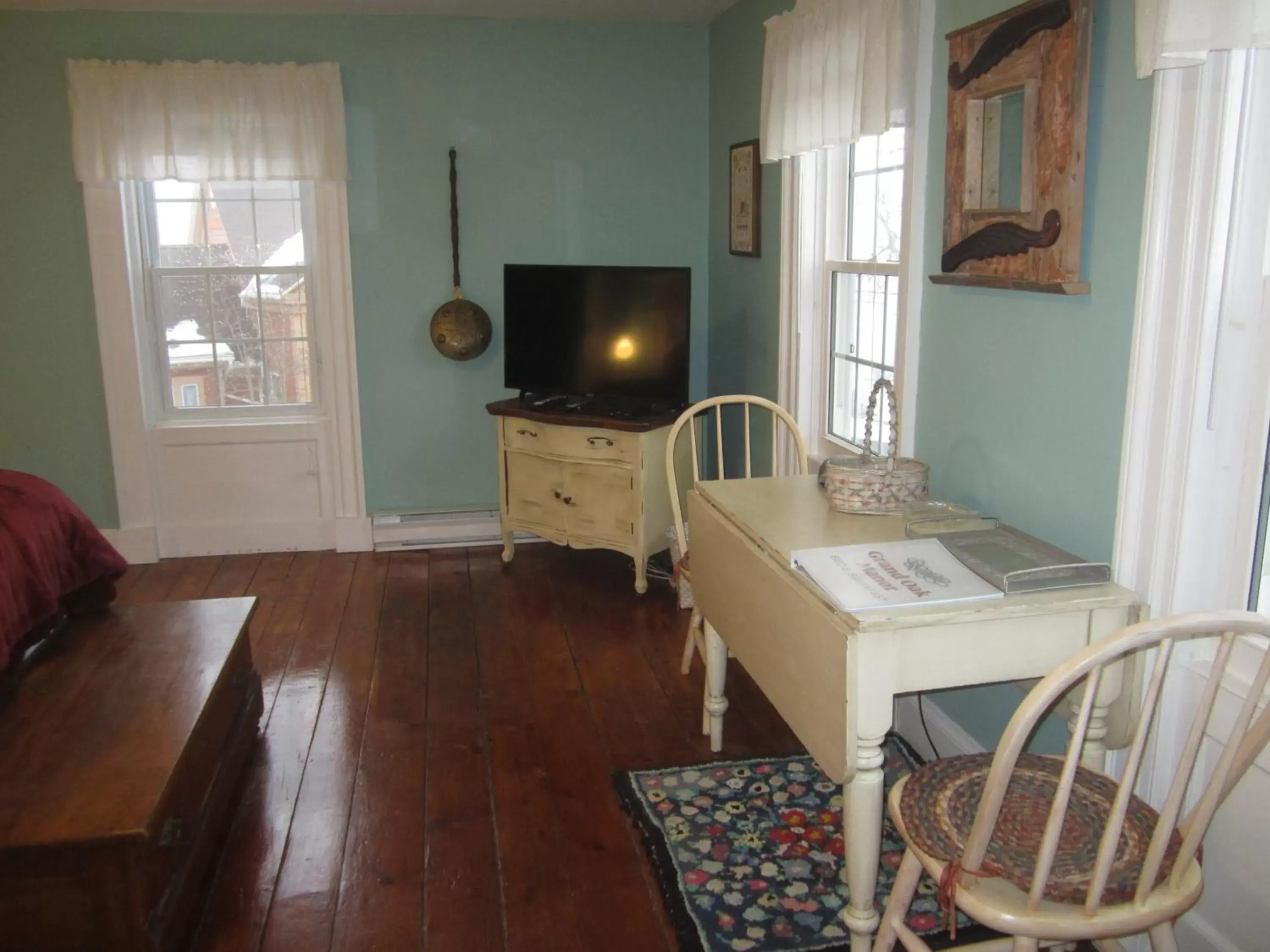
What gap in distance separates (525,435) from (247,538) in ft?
4.55

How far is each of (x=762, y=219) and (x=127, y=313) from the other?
2557 millimetres

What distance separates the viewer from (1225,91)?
1520 mm

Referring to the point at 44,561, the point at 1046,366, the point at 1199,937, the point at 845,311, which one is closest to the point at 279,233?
the point at 44,561

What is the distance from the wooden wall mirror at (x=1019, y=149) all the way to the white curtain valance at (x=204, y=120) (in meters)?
2.72

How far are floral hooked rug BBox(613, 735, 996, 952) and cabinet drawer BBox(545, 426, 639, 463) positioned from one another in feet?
4.88

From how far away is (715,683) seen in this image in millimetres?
2613

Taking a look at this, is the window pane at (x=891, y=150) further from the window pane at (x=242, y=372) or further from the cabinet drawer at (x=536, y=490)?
the window pane at (x=242, y=372)

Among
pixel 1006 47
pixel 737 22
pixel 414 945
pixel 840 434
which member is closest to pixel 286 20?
pixel 737 22

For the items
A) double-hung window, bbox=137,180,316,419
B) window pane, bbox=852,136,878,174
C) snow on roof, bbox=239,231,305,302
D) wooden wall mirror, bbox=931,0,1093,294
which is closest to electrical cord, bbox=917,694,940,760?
wooden wall mirror, bbox=931,0,1093,294

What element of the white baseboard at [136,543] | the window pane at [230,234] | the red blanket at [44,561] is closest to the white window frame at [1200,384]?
the red blanket at [44,561]

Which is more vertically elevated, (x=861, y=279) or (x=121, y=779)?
(x=861, y=279)

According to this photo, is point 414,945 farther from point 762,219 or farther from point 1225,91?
point 762,219

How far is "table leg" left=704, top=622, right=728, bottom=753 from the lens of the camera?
2.58 meters

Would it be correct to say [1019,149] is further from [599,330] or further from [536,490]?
[536,490]
